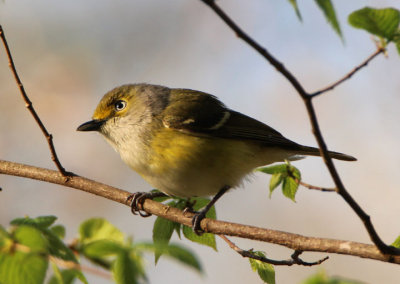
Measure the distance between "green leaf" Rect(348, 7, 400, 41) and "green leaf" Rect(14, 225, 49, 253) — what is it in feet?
4.53

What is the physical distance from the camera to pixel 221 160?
3844 mm

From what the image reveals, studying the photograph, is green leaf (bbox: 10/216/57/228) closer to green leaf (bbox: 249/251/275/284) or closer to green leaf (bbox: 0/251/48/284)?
green leaf (bbox: 0/251/48/284)

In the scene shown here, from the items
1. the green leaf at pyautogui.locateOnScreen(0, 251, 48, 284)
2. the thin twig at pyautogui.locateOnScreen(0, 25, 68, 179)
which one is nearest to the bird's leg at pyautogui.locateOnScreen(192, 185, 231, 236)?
the thin twig at pyautogui.locateOnScreen(0, 25, 68, 179)

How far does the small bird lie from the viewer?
3744mm

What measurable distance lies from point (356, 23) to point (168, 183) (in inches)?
87.3

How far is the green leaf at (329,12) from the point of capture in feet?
4.44

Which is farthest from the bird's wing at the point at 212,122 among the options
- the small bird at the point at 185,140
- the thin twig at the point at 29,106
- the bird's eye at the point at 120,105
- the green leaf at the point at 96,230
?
the green leaf at the point at 96,230

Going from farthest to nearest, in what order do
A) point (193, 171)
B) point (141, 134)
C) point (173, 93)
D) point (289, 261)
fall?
point (173, 93), point (141, 134), point (193, 171), point (289, 261)

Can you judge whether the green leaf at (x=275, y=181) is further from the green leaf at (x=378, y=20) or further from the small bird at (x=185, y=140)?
the green leaf at (x=378, y=20)

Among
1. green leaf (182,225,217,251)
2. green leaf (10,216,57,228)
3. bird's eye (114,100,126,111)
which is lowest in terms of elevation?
green leaf (182,225,217,251)

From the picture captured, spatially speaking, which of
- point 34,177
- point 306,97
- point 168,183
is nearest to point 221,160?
point 168,183

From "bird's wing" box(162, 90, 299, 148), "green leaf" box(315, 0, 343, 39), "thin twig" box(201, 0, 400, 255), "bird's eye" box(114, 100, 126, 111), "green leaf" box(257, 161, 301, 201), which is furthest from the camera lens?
"bird's eye" box(114, 100, 126, 111)

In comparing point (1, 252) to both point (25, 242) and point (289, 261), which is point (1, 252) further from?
point (289, 261)

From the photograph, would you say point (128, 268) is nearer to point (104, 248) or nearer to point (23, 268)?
point (104, 248)
